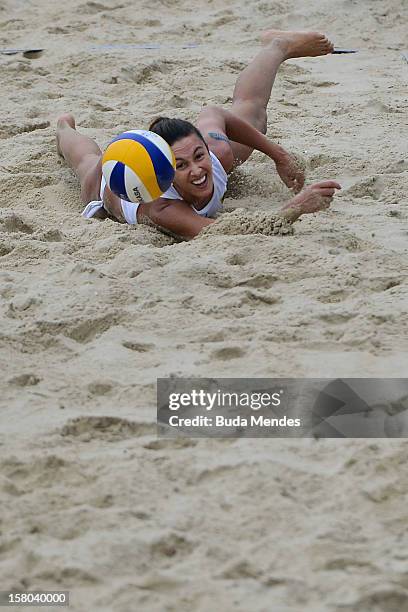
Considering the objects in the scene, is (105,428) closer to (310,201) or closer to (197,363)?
(197,363)

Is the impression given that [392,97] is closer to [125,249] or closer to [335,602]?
[125,249]

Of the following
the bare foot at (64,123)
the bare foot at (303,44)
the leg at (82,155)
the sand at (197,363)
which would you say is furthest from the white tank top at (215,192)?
the bare foot at (303,44)

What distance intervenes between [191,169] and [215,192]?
22cm

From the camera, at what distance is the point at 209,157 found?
4.23 metres

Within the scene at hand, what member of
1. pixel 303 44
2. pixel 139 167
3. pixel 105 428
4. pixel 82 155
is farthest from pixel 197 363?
pixel 303 44

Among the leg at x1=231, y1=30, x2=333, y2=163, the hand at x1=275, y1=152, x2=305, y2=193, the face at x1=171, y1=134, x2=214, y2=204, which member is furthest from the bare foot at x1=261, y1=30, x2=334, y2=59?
the face at x1=171, y1=134, x2=214, y2=204

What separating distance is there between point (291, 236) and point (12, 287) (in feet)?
3.50

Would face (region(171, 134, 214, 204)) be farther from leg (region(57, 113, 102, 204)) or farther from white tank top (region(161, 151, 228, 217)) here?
leg (region(57, 113, 102, 204))

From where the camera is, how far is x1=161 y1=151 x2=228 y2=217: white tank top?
13.8ft

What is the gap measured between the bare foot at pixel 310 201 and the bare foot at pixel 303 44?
1.56m

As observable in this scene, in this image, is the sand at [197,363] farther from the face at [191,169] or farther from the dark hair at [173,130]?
the dark hair at [173,130]

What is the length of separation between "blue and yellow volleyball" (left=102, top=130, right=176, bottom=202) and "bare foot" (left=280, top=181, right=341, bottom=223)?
1.56ft

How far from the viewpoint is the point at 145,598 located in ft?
6.75

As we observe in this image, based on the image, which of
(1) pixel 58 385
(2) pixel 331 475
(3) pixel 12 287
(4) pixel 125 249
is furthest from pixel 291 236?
(2) pixel 331 475
